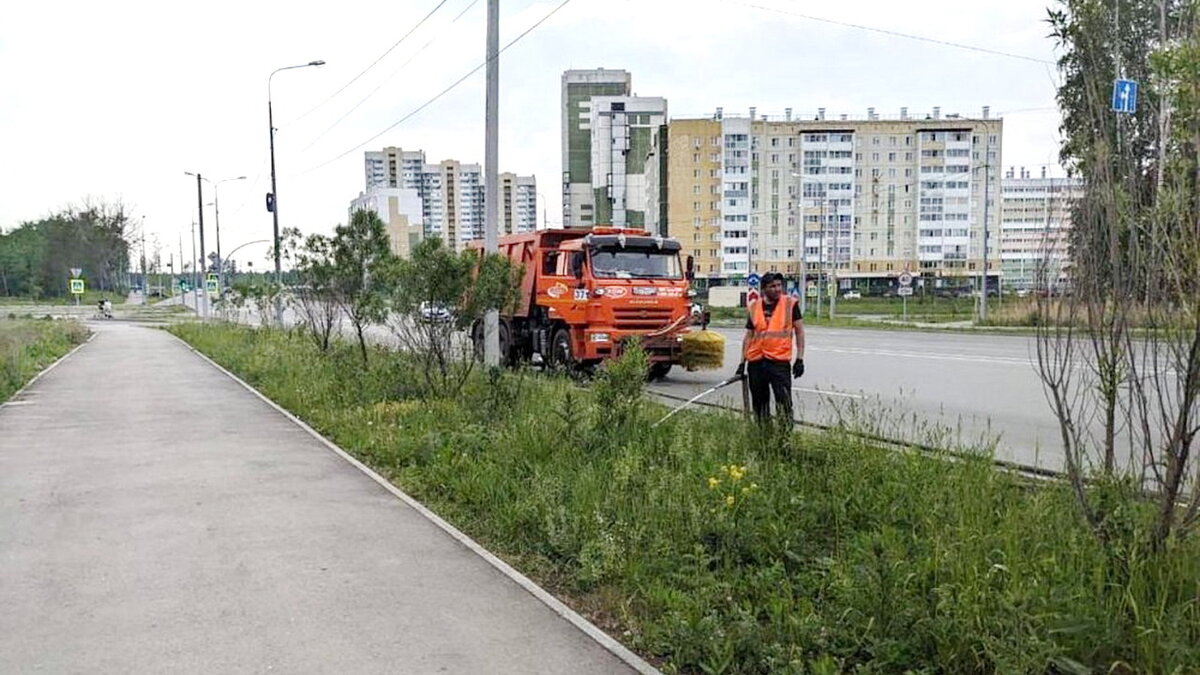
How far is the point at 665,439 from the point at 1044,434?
15.4 feet

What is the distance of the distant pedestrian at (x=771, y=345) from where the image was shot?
334 inches

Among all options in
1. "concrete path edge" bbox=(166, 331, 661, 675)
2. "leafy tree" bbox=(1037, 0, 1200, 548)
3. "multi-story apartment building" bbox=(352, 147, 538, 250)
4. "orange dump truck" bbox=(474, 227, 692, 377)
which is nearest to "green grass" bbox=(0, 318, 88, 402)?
"orange dump truck" bbox=(474, 227, 692, 377)

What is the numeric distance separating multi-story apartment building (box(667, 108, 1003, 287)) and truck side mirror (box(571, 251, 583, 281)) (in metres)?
74.7

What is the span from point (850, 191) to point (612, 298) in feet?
270

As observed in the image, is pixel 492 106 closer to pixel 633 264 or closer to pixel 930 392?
pixel 633 264

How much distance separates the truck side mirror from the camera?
1661cm

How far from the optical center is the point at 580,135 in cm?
6306

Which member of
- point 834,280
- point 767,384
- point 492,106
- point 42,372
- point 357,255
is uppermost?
point 492,106

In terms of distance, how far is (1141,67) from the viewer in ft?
15.2

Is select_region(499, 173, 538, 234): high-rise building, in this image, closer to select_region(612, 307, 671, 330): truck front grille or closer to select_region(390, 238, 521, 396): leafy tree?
select_region(612, 307, 671, 330): truck front grille

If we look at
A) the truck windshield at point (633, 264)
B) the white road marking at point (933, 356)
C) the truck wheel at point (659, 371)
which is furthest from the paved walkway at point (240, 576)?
the white road marking at point (933, 356)

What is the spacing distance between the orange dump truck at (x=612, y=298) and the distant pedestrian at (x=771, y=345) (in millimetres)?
6851

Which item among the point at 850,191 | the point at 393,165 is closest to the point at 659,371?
the point at 393,165

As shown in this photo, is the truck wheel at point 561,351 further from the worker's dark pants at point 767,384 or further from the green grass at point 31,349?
the green grass at point 31,349
